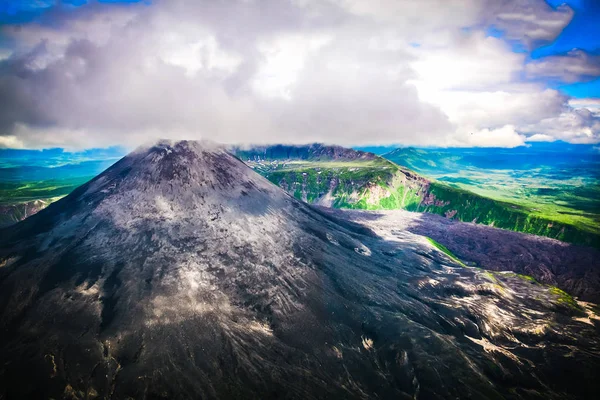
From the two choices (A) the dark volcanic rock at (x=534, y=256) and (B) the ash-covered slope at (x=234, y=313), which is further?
(A) the dark volcanic rock at (x=534, y=256)

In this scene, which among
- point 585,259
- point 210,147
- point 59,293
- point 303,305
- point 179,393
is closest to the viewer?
point 179,393

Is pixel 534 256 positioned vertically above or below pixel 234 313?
below

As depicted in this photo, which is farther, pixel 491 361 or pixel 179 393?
pixel 491 361

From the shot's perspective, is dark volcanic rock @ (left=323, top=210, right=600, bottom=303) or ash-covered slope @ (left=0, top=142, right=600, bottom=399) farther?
dark volcanic rock @ (left=323, top=210, right=600, bottom=303)

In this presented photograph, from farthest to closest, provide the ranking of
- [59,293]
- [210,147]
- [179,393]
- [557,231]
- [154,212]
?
[557,231] → [210,147] → [154,212] → [59,293] → [179,393]

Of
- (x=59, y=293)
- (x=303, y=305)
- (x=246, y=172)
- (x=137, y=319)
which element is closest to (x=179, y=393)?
(x=137, y=319)

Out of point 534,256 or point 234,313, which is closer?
point 234,313

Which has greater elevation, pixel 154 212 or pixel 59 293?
pixel 154 212

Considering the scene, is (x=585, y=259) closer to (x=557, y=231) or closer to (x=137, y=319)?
(x=557, y=231)
